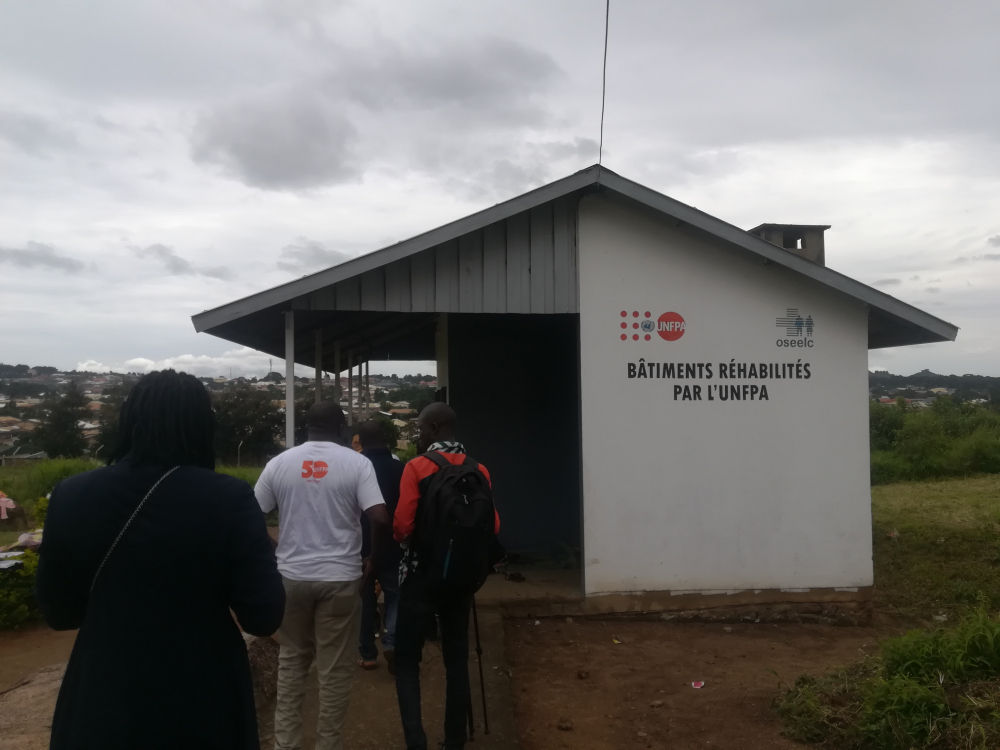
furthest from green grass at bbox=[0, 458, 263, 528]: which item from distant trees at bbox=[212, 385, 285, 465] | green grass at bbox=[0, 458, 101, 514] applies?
distant trees at bbox=[212, 385, 285, 465]

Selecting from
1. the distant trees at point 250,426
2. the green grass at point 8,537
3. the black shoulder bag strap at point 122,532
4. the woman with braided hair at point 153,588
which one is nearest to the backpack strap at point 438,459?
the woman with braided hair at point 153,588

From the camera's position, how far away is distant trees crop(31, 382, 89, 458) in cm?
2030

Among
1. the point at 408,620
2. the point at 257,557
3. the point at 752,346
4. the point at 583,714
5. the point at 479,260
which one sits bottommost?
the point at 583,714

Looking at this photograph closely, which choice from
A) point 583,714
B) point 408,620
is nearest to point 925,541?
point 583,714

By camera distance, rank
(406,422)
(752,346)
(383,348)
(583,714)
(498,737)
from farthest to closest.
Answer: (406,422) → (383,348) → (752,346) → (583,714) → (498,737)

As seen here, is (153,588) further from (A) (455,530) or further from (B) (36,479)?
(B) (36,479)

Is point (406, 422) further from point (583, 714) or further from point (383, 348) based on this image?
point (583, 714)

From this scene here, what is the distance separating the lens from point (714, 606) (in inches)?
296

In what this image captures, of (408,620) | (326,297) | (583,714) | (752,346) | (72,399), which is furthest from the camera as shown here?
(72,399)

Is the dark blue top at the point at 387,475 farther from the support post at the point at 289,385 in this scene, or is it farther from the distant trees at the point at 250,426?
the distant trees at the point at 250,426

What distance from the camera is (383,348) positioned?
497 inches

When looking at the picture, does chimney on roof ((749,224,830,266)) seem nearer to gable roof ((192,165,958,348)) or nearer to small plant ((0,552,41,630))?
gable roof ((192,165,958,348))

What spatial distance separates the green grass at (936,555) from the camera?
8695mm

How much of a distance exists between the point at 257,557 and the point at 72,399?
20.9m
